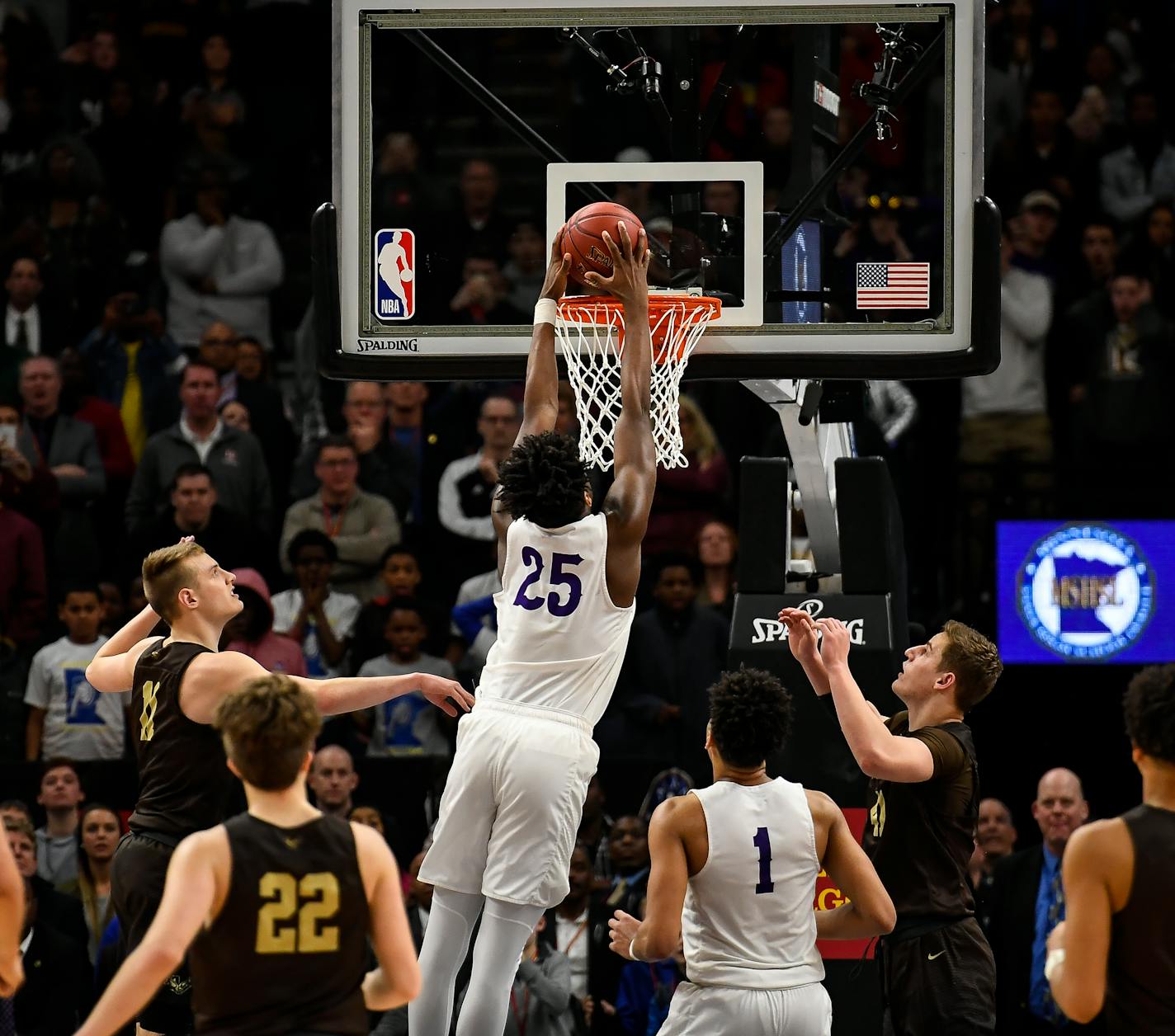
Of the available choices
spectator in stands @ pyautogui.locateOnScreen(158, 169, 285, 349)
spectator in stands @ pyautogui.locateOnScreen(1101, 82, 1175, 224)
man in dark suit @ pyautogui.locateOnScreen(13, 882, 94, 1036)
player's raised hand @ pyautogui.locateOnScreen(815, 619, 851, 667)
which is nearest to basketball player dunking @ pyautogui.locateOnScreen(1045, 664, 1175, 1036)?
player's raised hand @ pyautogui.locateOnScreen(815, 619, 851, 667)

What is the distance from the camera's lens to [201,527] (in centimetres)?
1138

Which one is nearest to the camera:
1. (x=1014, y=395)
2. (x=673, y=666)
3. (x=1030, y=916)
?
(x=1030, y=916)

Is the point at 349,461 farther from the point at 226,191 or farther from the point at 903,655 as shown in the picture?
the point at 903,655

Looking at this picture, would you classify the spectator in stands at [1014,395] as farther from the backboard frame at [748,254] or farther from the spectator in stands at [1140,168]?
the backboard frame at [748,254]

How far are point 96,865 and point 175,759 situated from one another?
3801 millimetres

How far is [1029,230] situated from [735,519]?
282cm

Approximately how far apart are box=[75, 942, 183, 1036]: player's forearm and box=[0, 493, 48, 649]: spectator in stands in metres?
7.05

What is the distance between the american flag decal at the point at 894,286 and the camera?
7473 mm

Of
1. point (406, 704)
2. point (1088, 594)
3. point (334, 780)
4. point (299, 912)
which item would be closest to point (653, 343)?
point (299, 912)

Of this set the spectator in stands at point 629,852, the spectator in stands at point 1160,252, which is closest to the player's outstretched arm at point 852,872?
the spectator in stands at point 629,852

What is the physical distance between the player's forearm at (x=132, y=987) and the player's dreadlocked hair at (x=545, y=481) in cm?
204

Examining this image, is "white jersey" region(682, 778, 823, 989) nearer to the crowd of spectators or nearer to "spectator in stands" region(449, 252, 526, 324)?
the crowd of spectators

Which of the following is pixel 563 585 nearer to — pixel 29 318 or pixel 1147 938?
pixel 1147 938

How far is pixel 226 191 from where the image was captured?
13.8 metres
